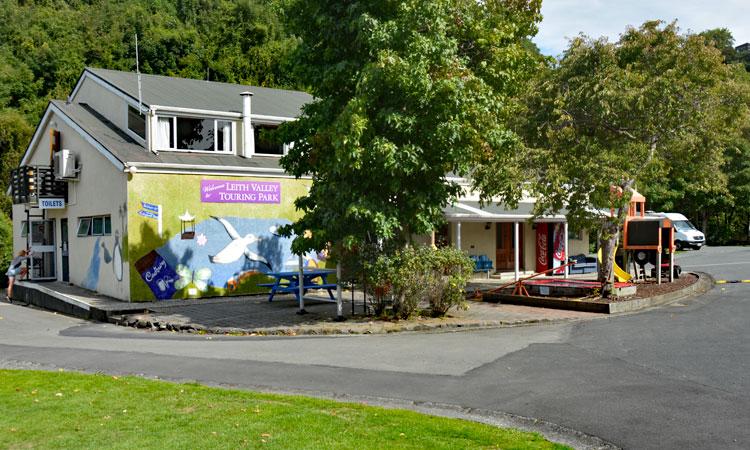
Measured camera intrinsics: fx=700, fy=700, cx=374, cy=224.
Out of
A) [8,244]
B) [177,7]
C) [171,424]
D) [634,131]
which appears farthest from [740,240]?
[177,7]

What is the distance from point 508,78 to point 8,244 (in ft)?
81.6

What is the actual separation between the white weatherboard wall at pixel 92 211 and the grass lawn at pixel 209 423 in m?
12.2

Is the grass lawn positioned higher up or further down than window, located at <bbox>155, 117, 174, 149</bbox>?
further down

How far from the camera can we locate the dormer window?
21.8 meters

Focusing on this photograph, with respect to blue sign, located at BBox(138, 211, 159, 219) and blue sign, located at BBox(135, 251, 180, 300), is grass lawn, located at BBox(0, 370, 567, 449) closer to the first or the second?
blue sign, located at BBox(135, 251, 180, 300)

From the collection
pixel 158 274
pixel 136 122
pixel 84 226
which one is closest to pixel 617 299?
pixel 158 274

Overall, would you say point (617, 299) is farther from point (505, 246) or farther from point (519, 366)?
point (505, 246)

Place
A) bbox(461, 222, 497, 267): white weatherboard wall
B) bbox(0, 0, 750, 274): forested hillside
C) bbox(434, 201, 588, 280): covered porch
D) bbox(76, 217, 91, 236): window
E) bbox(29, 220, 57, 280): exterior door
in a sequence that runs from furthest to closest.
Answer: bbox(0, 0, 750, 274): forested hillside, bbox(461, 222, 497, 267): white weatherboard wall, bbox(434, 201, 588, 280): covered porch, bbox(29, 220, 57, 280): exterior door, bbox(76, 217, 91, 236): window

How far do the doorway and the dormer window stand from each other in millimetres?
11717

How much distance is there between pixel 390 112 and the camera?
48.0 feet

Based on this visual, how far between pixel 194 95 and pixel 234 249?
6617 millimetres

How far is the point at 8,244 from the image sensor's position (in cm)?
3147

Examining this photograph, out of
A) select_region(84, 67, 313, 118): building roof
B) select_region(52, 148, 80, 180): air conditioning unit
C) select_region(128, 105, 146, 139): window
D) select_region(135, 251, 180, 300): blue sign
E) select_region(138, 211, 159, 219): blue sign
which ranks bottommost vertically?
select_region(135, 251, 180, 300): blue sign

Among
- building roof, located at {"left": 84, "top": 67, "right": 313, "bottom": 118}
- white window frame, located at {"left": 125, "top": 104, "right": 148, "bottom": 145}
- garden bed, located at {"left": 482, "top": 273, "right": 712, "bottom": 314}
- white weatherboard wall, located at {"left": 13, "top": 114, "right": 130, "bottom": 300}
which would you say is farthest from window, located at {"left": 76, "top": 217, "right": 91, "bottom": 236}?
garden bed, located at {"left": 482, "top": 273, "right": 712, "bottom": 314}
